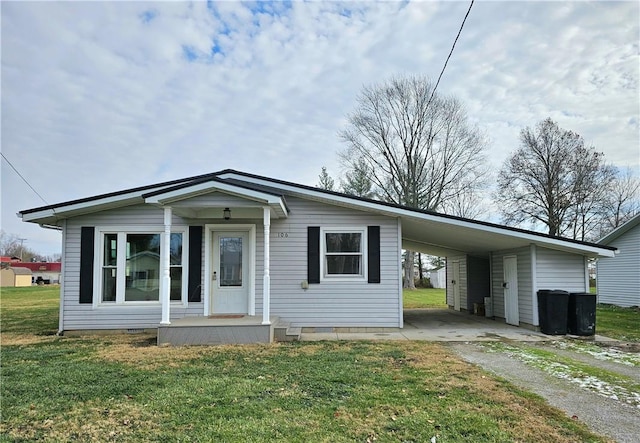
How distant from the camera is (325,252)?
10008mm

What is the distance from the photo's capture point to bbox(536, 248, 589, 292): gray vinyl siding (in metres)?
9.94

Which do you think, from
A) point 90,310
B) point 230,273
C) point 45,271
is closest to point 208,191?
point 230,273

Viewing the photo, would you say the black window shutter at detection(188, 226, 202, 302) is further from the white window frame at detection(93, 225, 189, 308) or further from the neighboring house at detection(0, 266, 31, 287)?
the neighboring house at detection(0, 266, 31, 287)

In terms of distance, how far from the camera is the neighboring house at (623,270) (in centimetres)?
1725

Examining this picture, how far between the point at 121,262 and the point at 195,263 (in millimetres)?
1692

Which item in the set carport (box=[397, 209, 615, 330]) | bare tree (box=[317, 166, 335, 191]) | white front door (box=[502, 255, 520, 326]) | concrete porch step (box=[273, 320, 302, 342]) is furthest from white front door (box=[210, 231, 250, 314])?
bare tree (box=[317, 166, 335, 191])

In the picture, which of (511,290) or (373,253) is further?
(511,290)

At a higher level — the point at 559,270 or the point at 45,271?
the point at 559,270

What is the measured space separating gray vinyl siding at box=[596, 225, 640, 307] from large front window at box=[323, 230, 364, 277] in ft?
41.8

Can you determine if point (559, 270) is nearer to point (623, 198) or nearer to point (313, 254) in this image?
point (313, 254)

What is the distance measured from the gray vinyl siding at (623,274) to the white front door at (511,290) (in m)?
8.35

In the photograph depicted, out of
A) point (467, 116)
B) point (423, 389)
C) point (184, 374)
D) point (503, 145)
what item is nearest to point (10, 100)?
point (184, 374)

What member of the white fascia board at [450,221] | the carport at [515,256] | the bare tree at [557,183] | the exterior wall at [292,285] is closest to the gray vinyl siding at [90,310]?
the exterior wall at [292,285]

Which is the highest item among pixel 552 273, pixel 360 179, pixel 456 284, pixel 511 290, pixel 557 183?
pixel 360 179
